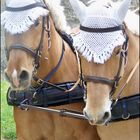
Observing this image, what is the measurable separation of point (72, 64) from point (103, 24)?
94cm

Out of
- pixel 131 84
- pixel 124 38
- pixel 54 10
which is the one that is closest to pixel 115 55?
pixel 124 38

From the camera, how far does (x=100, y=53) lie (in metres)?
2.78

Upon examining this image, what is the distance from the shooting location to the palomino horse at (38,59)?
318 centimetres

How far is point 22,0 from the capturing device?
3322mm

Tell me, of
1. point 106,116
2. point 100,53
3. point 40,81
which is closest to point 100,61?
point 100,53

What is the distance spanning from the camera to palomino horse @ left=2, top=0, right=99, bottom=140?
318 cm

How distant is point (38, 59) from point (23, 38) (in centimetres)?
20

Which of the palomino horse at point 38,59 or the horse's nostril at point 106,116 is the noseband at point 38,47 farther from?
the horse's nostril at point 106,116

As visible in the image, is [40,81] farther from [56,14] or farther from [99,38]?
[99,38]

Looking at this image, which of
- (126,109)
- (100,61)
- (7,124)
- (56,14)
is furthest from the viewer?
(7,124)

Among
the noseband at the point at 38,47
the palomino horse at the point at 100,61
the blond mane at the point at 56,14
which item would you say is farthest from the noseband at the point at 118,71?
the blond mane at the point at 56,14

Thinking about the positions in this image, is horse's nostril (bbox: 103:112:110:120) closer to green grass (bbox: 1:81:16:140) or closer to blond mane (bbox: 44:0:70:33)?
blond mane (bbox: 44:0:70:33)

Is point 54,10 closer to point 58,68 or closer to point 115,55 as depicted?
point 58,68

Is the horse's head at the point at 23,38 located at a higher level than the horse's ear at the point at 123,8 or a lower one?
lower
